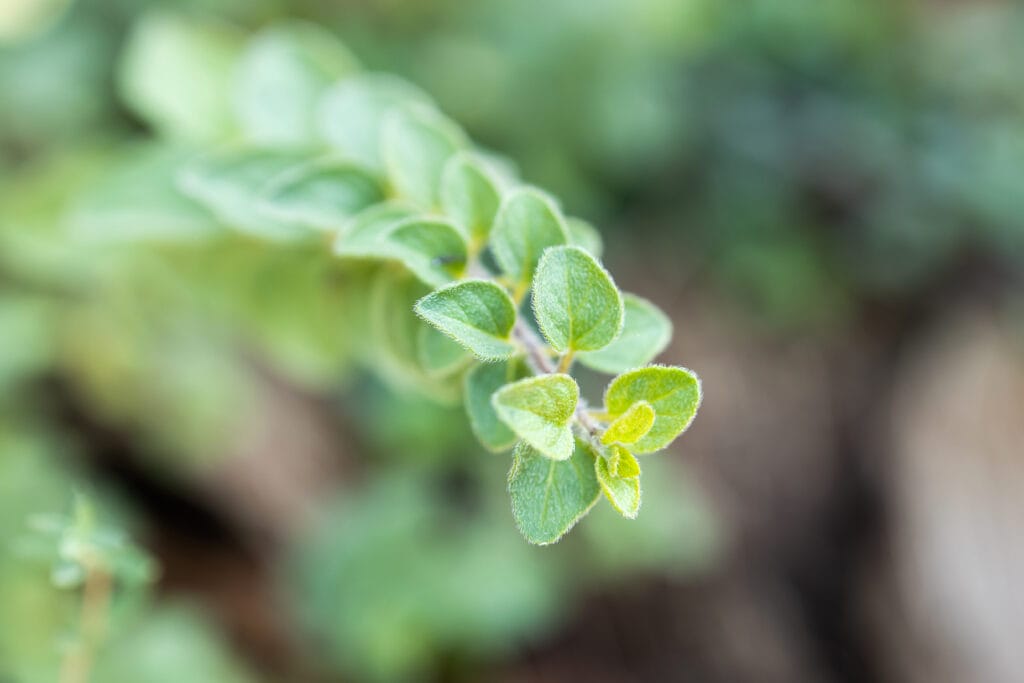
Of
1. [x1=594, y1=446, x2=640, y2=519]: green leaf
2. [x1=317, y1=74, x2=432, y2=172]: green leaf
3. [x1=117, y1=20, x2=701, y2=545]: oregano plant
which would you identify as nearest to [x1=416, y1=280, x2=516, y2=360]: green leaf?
[x1=117, y1=20, x2=701, y2=545]: oregano plant

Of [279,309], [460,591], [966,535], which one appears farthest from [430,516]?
[966,535]

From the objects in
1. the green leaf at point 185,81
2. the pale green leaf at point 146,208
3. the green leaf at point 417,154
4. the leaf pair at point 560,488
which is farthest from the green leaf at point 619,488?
the green leaf at point 185,81

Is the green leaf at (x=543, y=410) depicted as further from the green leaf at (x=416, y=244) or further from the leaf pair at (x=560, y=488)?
the green leaf at (x=416, y=244)

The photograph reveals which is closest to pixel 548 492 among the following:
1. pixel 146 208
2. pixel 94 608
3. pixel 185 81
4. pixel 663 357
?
pixel 94 608

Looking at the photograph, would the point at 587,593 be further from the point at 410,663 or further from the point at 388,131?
the point at 388,131

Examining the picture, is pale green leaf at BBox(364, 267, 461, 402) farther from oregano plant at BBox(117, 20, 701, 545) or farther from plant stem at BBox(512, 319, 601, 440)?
plant stem at BBox(512, 319, 601, 440)

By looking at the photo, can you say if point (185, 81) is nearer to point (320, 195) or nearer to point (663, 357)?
point (320, 195)
